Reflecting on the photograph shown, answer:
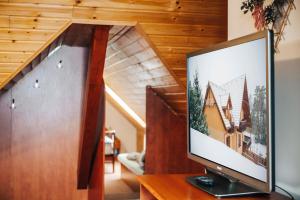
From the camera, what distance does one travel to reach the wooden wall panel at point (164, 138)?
5117 millimetres

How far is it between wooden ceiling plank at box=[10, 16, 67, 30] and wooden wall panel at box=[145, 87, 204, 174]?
7.93ft

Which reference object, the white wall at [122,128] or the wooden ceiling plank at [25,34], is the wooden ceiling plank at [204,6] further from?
the white wall at [122,128]

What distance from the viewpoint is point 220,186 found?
2.00 metres

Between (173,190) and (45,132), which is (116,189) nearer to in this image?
(45,132)

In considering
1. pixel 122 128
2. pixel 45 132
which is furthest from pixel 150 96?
pixel 122 128

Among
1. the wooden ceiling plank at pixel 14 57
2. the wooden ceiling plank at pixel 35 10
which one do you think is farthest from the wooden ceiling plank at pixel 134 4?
the wooden ceiling plank at pixel 14 57

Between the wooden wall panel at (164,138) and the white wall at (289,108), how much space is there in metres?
3.09

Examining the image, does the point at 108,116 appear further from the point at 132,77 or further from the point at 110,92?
the point at 132,77

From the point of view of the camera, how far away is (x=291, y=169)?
1.91 metres

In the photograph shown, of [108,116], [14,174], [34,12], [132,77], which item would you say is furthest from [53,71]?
[108,116]

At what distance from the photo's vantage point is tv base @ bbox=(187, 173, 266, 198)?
6.05ft

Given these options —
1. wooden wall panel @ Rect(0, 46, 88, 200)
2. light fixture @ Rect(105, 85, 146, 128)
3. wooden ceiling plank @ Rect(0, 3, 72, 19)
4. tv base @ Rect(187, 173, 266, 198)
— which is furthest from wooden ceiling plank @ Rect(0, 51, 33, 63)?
light fixture @ Rect(105, 85, 146, 128)

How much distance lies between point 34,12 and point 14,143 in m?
2.68

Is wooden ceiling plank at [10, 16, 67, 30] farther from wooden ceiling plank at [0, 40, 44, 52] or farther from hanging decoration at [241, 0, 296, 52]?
hanging decoration at [241, 0, 296, 52]
